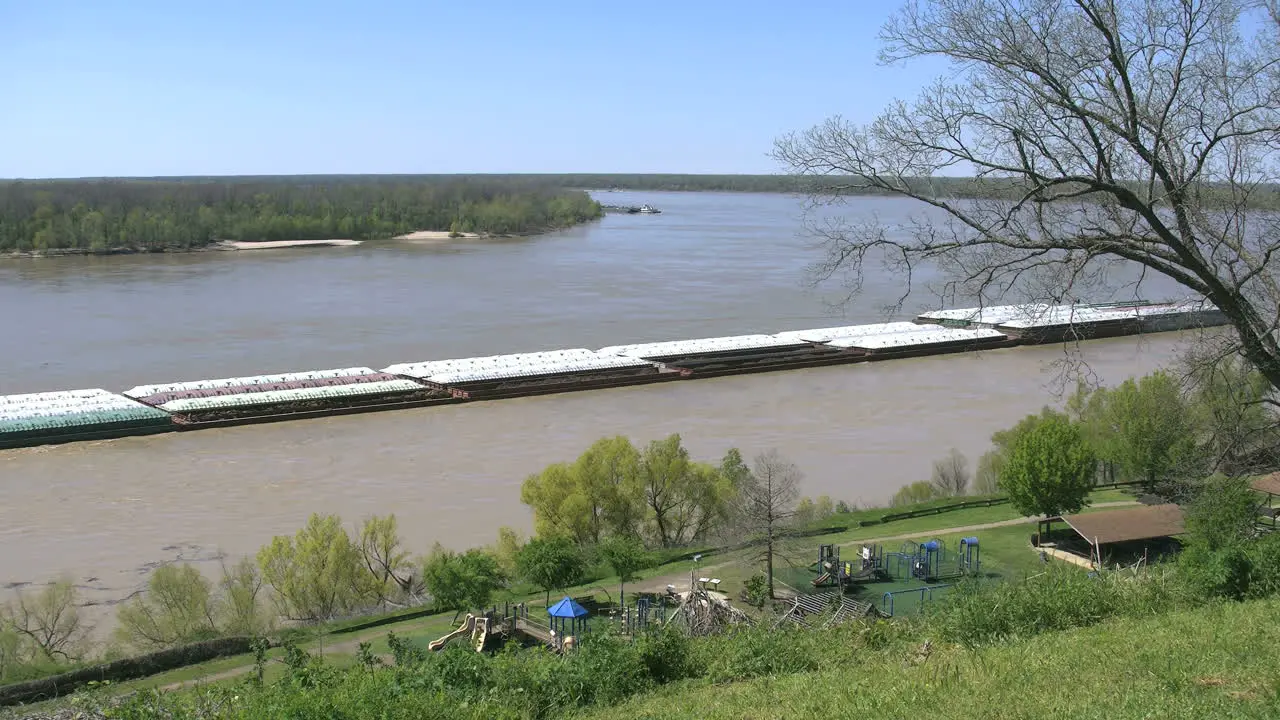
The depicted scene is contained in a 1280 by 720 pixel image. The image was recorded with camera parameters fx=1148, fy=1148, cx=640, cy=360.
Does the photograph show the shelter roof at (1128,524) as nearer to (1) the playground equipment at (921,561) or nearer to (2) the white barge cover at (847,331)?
(1) the playground equipment at (921,561)

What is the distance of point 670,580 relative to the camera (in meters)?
16.8

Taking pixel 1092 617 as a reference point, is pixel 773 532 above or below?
below

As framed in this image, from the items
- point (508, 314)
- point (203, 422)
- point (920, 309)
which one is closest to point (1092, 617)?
point (203, 422)

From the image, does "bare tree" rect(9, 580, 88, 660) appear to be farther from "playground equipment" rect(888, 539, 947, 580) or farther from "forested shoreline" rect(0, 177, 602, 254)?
"forested shoreline" rect(0, 177, 602, 254)

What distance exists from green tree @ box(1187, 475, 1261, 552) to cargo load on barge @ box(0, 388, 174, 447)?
79.0 ft

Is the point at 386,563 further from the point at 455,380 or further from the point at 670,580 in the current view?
the point at 455,380

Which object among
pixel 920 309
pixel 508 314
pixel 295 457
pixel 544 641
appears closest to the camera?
pixel 544 641

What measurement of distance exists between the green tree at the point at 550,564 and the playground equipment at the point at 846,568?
337 cm

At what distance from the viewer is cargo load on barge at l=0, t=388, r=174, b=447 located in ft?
88.8

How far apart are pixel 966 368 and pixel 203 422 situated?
23835mm

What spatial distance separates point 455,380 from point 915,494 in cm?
1484

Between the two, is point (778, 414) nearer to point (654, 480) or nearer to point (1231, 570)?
point (654, 480)

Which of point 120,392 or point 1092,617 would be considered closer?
point 1092,617

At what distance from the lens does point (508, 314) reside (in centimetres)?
4603
